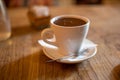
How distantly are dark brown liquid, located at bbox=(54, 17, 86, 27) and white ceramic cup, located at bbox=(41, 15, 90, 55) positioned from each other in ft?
Answer: 0.06

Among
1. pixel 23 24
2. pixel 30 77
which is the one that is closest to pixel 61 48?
pixel 30 77

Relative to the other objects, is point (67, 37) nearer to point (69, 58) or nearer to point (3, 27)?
point (69, 58)

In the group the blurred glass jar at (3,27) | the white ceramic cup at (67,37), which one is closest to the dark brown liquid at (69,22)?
the white ceramic cup at (67,37)

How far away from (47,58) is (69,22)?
0.14 meters

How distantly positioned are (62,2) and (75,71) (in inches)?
61.1

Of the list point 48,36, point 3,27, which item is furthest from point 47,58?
point 3,27

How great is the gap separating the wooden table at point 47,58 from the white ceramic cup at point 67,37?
0.17 ft

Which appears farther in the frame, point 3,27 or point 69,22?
point 3,27

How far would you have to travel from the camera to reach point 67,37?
579 mm

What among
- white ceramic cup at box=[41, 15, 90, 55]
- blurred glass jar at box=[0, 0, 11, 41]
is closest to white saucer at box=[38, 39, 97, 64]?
white ceramic cup at box=[41, 15, 90, 55]

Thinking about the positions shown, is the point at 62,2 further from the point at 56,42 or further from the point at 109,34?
the point at 56,42

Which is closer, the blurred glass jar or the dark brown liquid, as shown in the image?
the dark brown liquid

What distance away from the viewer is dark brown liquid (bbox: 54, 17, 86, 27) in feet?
2.03

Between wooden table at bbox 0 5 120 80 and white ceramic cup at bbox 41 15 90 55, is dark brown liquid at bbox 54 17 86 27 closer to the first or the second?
white ceramic cup at bbox 41 15 90 55
